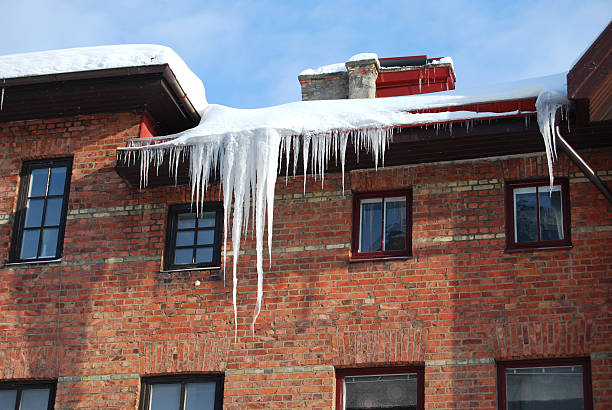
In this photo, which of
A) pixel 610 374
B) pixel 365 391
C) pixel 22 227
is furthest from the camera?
pixel 22 227

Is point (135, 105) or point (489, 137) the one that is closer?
point (489, 137)

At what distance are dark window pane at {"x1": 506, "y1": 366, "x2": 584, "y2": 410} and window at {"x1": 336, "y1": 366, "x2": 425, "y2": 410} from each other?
103 cm

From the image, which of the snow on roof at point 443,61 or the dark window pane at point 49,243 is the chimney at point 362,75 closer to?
the snow on roof at point 443,61

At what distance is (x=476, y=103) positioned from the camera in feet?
42.1

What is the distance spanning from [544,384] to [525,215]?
81.8 inches

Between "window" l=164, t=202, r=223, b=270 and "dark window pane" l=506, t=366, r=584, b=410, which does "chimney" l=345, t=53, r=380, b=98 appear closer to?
"window" l=164, t=202, r=223, b=270

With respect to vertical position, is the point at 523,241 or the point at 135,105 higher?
the point at 135,105

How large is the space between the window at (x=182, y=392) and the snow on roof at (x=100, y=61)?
12.5 ft

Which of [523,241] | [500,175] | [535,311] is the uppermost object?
[500,175]

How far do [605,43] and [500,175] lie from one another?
2.17m

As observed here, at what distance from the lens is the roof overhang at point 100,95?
13.8 meters

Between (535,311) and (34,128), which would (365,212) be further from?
(34,128)

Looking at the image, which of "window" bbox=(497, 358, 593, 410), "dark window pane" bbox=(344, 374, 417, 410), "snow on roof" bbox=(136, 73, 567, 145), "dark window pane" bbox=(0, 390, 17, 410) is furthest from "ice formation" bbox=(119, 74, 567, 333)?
"dark window pane" bbox=(0, 390, 17, 410)

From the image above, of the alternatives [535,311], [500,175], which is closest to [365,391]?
[535,311]
